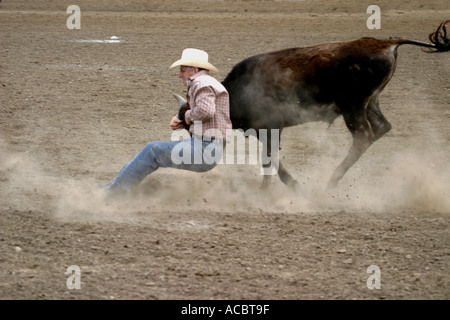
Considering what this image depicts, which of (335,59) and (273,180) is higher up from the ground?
(335,59)

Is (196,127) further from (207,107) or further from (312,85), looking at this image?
(312,85)

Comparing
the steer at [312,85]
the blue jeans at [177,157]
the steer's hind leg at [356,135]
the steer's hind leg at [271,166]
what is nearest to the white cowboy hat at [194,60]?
the blue jeans at [177,157]

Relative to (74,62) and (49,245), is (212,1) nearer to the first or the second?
(74,62)

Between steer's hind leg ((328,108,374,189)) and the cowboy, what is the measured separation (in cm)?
130

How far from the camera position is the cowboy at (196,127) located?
5.67 metres

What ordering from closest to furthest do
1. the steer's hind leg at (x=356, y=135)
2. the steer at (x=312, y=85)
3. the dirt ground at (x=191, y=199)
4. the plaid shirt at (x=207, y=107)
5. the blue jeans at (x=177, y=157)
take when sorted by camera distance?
the dirt ground at (x=191, y=199) < the plaid shirt at (x=207, y=107) < the blue jeans at (x=177, y=157) < the steer at (x=312, y=85) < the steer's hind leg at (x=356, y=135)

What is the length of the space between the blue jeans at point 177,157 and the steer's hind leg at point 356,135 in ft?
4.48

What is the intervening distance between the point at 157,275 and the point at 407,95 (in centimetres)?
613

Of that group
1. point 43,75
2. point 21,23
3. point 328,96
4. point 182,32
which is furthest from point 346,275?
point 21,23

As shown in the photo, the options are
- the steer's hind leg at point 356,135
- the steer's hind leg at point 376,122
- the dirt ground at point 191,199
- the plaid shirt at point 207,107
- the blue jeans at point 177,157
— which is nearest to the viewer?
the dirt ground at point 191,199

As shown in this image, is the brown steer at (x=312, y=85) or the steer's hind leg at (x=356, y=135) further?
the steer's hind leg at (x=356, y=135)

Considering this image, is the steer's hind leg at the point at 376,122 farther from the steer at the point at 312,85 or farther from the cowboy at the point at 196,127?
the cowboy at the point at 196,127

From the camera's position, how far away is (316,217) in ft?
19.7

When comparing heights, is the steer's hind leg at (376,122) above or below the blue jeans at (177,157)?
above
